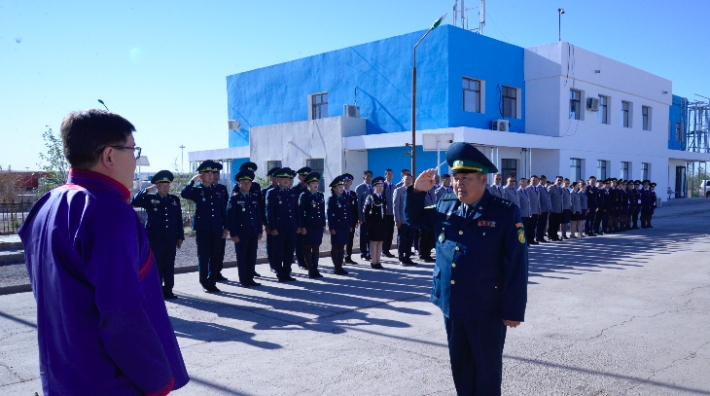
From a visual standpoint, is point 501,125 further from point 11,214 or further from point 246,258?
point 11,214

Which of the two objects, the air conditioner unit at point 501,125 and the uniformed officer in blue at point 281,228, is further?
the air conditioner unit at point 501,125

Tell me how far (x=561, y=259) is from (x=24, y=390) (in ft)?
35.9

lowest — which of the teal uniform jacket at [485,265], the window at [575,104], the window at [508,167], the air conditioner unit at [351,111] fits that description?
the teal uniform jacket at [485,265]

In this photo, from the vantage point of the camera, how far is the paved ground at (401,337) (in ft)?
15.5

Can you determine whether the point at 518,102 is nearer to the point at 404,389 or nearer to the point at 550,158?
the point at 550,158

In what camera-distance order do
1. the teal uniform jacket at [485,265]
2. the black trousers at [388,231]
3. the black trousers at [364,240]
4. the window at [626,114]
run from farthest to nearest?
the window at [626,114] < the black trousers at [388,231] < the black trousers at [364,240] < the teal uniform jacket at [485,265]

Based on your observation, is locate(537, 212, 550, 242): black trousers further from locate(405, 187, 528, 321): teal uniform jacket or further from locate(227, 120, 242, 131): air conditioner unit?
locate(227, 120, 242, 131): air conditioner unit

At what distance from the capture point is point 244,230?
30.9ft

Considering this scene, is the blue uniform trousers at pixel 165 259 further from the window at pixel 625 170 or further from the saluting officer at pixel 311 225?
the window at pixel 625 170

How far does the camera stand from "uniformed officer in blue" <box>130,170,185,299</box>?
8.37 metres

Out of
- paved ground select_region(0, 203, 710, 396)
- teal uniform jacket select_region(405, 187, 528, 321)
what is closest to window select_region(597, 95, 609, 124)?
paved ground select_region(0, 203, 710, 396)

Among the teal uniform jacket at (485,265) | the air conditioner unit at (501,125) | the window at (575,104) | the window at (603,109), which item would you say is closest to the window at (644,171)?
the window at (603,109)

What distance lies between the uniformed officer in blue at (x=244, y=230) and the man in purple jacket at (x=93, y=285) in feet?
23.9

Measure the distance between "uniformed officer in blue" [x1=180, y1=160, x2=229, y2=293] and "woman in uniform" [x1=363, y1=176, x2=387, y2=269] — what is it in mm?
3459
